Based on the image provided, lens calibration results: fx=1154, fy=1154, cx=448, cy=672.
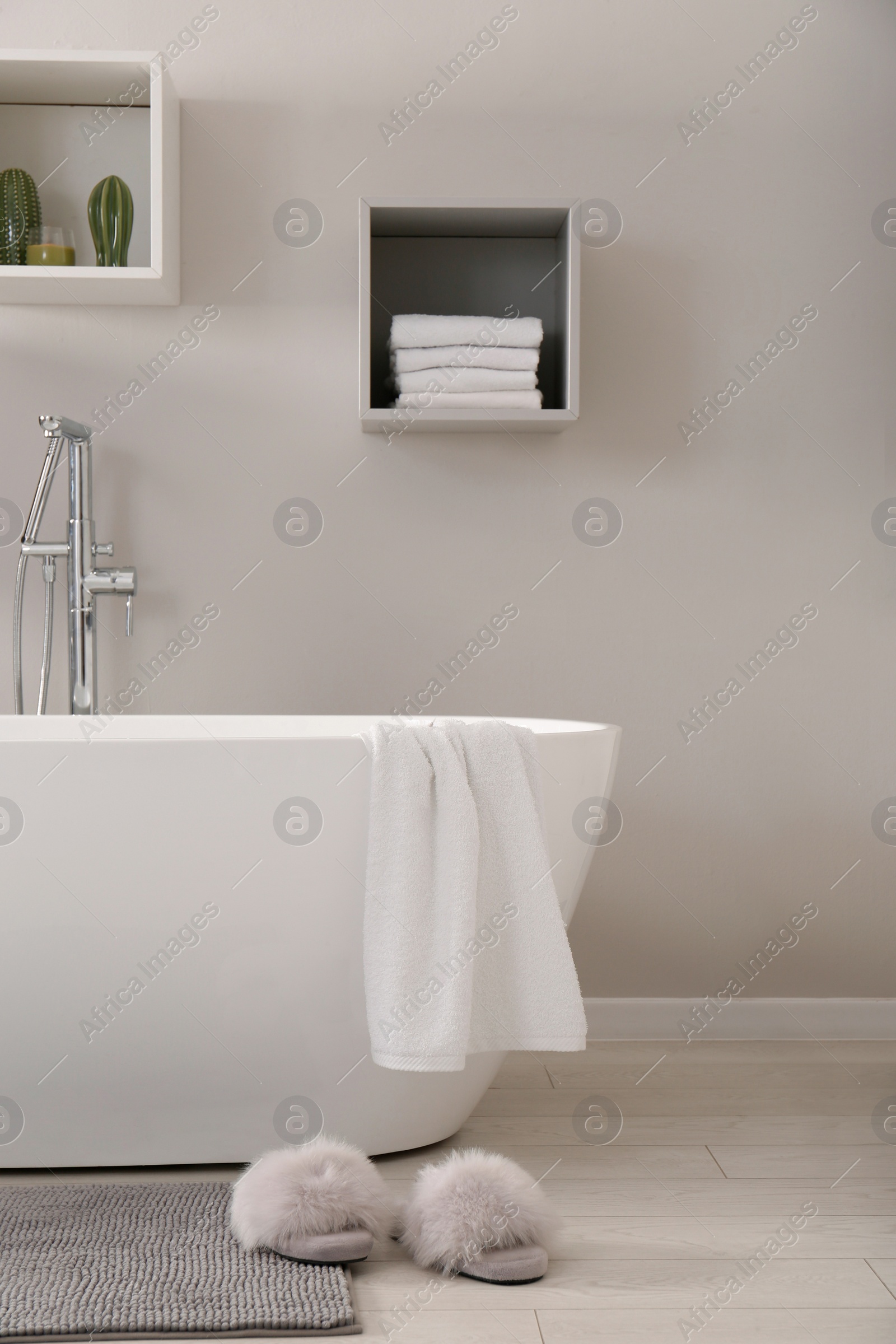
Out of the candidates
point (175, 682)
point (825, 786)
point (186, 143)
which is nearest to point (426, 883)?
point (175, 682)

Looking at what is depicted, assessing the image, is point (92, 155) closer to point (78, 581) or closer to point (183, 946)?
point (78, 581)

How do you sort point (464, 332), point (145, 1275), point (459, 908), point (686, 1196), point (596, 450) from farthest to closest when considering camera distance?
point (596, 450), point (464, 332), point (686, 1196), point (459, 908), point (145, 1275)

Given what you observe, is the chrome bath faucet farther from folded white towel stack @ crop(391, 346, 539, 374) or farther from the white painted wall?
folded white towel stack @ crop(391, 346, 539, 374)

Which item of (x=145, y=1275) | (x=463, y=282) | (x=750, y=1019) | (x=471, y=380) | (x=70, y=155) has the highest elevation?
(x=70, y=155)

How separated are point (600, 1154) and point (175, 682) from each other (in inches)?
46.2

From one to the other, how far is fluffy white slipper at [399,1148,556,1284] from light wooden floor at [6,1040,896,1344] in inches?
0.9

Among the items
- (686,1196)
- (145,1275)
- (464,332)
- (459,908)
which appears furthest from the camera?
(464,332)

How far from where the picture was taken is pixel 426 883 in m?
1.47

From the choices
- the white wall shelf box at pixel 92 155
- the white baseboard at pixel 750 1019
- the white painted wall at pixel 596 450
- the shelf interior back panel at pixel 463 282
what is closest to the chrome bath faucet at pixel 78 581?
the white painted wall at pixel 596 450

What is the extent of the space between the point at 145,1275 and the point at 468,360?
1.54 m

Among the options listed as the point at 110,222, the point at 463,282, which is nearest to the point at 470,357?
the point at 463,282

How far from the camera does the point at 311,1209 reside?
1.33 metres

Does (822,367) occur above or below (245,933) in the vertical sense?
above

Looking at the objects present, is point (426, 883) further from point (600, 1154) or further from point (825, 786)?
point (825, 786)
